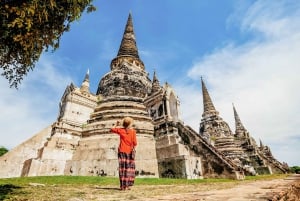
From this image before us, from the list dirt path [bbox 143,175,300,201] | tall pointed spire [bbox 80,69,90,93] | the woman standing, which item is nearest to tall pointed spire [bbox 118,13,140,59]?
tall pointed spire [bbox 80,69,90,93]

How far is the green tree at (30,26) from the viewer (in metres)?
5.02

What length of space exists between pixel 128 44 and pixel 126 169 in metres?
30.3

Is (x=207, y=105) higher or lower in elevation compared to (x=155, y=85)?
higher

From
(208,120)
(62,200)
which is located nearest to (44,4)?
(62,200)

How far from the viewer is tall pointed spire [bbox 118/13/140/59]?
3295cm

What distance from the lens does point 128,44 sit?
34.3 m

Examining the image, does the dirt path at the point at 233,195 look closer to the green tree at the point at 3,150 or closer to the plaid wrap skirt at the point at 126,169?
the plaid wrap skirt at the point at 126,169

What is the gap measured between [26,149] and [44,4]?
14933 millimetres

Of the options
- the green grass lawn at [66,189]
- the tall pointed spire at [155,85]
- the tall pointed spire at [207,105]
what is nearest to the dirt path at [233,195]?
the green grass lawn at [66,189]

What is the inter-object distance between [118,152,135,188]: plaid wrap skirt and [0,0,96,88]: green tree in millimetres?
4064

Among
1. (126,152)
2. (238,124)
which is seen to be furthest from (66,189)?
(238,124)

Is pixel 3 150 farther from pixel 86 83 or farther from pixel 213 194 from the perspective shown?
pixel 213 194

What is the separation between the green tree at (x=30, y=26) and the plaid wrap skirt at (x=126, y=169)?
4.06 metres

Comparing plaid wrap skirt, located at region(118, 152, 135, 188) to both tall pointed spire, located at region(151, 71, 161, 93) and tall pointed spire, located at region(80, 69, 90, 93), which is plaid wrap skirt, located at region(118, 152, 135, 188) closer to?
tall pointed spire, located at region(151, 71, 161, 93)
